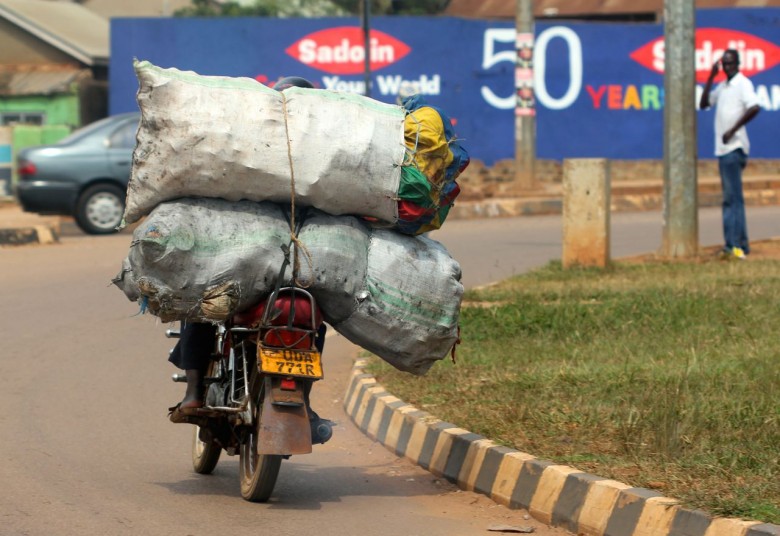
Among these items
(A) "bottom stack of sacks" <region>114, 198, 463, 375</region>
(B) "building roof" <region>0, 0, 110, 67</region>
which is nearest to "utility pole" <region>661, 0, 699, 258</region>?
(A) "bottom stack of sacks" <region>114, 198, 463, 375</region>

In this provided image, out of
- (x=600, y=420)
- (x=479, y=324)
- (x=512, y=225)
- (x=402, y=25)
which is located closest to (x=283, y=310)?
(x=600, y=420)

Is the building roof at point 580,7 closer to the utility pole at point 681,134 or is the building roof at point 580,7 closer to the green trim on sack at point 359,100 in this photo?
the utility pole at point 681,134

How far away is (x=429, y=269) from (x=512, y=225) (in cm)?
1416

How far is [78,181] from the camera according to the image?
1844 centimetres

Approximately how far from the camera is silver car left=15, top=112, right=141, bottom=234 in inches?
727

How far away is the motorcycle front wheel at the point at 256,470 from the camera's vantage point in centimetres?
566

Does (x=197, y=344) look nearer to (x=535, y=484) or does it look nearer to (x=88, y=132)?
(x=535, y=484)

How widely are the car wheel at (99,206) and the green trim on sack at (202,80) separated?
13.1 metres

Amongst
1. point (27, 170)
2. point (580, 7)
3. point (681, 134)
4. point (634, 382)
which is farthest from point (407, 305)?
point (580, 7)

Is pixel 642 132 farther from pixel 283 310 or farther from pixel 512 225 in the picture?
pixel 283 310

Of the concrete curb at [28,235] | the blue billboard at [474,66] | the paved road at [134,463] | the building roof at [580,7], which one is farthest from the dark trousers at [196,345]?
the building roof at [580,7]

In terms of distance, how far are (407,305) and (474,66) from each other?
73.7ft

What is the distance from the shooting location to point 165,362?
975cm

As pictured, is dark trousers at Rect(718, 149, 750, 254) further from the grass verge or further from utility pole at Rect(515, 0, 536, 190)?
utility pole at Rect(515, 0, 536, 190)
